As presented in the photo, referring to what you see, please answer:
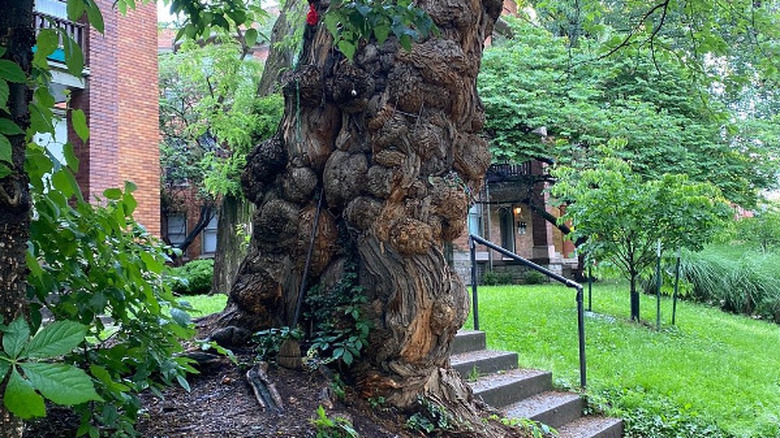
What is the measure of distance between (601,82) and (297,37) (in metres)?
14.4

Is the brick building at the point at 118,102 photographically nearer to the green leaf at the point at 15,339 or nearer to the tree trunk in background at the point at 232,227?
the tree trunk in background at the point at 232,227

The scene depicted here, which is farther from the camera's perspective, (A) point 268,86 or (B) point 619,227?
(A) point 268,86

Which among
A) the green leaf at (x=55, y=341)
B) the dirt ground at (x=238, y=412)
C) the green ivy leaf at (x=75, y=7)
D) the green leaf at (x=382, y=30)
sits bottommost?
the dirt ground at (x=238, y=412)

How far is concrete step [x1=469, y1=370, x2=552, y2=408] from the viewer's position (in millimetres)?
4934

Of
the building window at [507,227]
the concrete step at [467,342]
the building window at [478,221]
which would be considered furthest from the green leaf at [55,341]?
the building window at [507,227]

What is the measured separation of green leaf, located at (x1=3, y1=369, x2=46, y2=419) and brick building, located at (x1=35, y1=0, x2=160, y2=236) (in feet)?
37.7

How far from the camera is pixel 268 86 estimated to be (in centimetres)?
1145

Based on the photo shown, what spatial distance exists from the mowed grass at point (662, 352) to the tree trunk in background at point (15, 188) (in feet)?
17.4

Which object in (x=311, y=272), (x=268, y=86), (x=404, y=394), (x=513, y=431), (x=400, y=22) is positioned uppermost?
(x=268, y=86)

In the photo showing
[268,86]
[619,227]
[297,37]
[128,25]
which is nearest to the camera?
[297,37]

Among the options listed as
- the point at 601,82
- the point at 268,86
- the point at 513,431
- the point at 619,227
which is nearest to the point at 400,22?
the point at 513,431

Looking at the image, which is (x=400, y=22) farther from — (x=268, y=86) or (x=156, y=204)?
(x=156, y=204)

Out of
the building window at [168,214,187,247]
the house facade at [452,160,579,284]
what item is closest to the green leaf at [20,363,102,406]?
the house facade at [452,160,579,284]

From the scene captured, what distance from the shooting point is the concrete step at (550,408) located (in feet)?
16.2
